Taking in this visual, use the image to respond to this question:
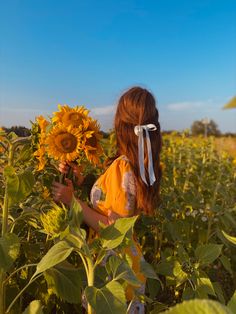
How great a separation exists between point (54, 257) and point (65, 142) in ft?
1.77

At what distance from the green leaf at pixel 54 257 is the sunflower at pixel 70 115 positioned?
0.55m

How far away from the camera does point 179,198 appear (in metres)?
2.34

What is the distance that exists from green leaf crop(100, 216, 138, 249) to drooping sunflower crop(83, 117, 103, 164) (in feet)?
1.53

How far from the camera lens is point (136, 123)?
1482mm

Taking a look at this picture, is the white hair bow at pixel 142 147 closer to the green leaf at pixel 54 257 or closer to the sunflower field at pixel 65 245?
the sunflower field at pixel 65 245

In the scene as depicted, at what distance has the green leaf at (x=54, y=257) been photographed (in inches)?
28.2

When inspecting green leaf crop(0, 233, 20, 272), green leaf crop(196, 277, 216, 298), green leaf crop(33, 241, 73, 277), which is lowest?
green leaf crop(196, 277, 216, 298)

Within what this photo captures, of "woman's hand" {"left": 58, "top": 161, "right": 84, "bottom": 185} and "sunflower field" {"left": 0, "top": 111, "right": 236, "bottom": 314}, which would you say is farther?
"woman's hand" {"left": 58, "top": 161, "right": 84, "bottom": 185}

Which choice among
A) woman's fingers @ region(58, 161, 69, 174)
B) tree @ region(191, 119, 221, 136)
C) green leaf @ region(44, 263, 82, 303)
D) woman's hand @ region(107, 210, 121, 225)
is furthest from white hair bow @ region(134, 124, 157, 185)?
tree @ region(191, 119, 221, 136)

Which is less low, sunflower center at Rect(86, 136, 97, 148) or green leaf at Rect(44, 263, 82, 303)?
sunflower center at Rect(86, 136, 97, 148)

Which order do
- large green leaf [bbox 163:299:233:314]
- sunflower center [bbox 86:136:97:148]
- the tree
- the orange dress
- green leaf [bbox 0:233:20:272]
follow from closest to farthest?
1. large green leaf [bbox 163:299:233:314]
2. green leaf [bbox 0:233:20:272]
3. sunflower center [bbox 86:136:97:148]
4. the orange dress
5. the tree

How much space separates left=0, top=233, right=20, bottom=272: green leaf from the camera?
0.94 meters

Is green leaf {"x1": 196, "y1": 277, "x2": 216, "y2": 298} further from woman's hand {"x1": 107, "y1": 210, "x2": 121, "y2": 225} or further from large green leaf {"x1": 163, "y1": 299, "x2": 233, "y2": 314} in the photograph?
large green leaf {"x1": 163, "y1": 299, "x2": 233, "y2": 314}

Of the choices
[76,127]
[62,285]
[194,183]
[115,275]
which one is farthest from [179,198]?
[115,275]
